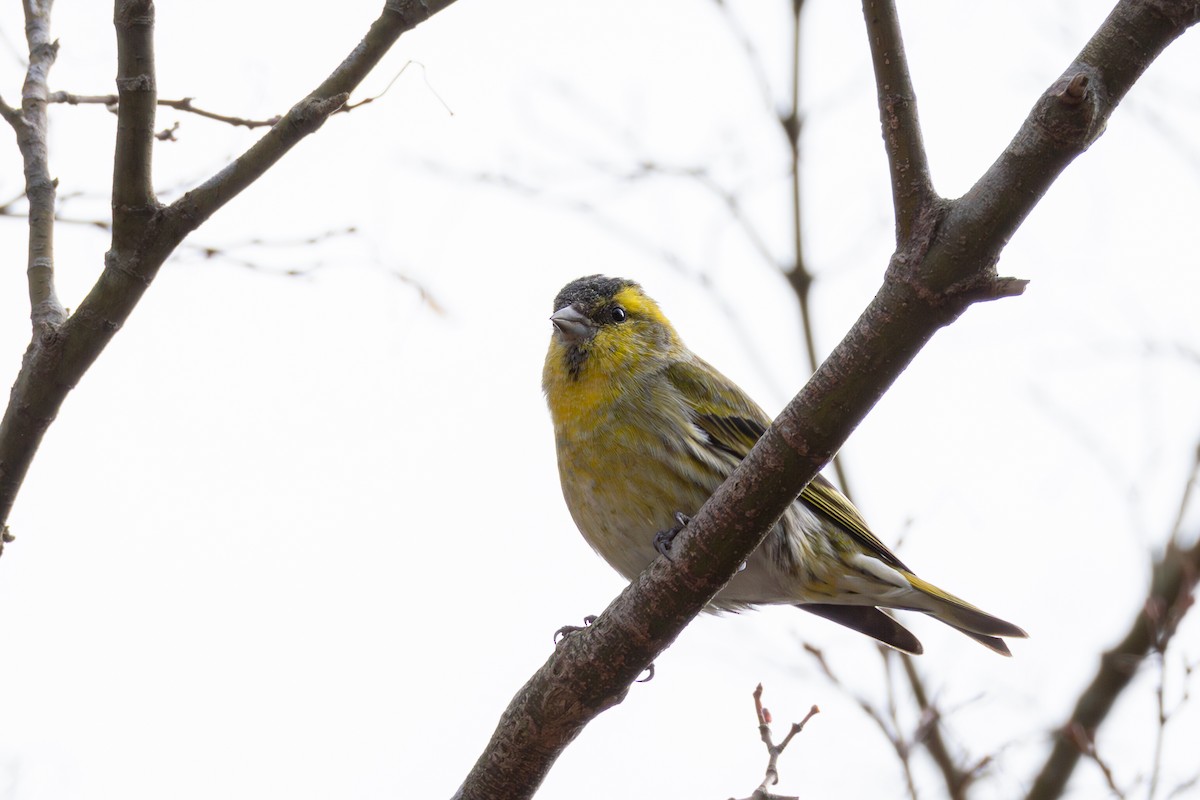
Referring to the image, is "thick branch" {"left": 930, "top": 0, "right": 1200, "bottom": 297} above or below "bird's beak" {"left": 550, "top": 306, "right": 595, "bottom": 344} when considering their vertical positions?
below

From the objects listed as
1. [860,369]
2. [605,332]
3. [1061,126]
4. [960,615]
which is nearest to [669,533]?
[605,332]

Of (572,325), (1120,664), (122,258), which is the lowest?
(122,258)

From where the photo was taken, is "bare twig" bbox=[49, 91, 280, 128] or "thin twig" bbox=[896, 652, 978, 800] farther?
"thin twig" bbox=[896, 652, 978, 800]

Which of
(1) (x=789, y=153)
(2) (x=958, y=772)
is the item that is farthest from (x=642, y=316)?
(2) (x=958, y=772)

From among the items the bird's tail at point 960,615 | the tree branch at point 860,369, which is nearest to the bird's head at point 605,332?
the bird's tail at point 960,615

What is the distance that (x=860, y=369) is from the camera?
2.99 m

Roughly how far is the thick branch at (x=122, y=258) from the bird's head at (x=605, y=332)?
2.79 metres

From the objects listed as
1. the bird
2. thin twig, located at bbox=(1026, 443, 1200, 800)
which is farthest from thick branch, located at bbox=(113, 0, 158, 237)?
thin twig, located at bbox=(1026, 443, 1200, 800)

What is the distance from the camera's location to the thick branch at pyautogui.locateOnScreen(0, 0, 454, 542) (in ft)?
10.4

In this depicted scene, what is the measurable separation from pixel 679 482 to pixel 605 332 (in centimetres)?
113

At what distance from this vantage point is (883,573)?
18.7 ft

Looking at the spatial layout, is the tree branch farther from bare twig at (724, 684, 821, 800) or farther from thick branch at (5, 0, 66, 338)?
thick branch at (5, 0, 66, 338)

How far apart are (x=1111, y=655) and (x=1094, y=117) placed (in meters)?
5.67

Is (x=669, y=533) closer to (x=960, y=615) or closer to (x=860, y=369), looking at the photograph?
(x=960, y=615)
